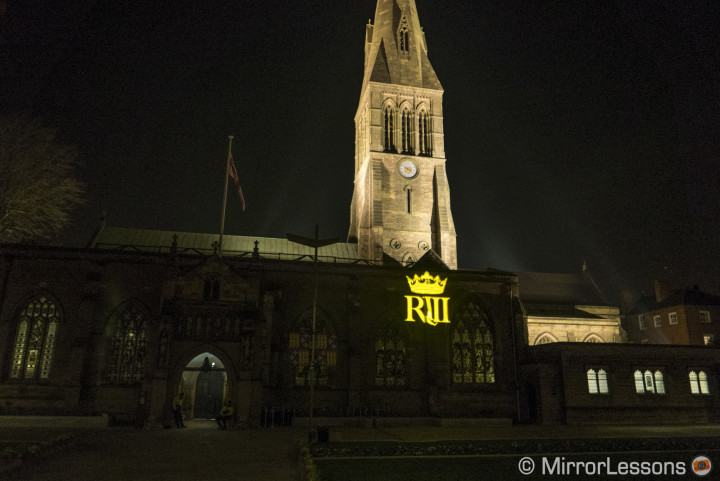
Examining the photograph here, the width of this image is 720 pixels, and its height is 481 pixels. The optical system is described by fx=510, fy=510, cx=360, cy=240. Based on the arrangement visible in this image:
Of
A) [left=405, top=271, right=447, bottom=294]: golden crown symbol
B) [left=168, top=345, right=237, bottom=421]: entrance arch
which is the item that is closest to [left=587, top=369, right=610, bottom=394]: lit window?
[left=405, top=271, right=447, bottom=294]: golden crown symbol

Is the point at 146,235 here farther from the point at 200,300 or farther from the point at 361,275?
the point at 361,275

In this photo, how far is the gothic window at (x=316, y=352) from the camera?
33625 millimetres

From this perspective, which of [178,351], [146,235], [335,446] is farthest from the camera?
[146,235]

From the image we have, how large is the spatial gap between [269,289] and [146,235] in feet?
61.1

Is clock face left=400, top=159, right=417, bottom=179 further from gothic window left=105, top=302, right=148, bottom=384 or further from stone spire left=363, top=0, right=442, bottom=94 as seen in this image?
gothic window left=105, top=302, right=148, bottom=384

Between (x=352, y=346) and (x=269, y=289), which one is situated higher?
(x=269, y=289)

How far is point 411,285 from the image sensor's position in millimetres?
35781

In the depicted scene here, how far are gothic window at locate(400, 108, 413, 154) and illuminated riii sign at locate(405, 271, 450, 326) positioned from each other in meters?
26.2

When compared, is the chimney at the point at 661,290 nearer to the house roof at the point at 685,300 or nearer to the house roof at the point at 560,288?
the house roof at the point at 685,300

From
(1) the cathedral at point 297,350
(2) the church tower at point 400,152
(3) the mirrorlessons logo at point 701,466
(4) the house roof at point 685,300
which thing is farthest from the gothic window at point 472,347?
(4) the house roof at point 685,300

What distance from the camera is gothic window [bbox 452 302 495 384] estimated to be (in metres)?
36.3

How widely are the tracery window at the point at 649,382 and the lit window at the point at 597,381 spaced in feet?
7.80

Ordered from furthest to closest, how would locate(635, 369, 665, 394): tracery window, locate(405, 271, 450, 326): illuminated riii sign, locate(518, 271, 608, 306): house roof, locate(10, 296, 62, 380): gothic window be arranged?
locate(518, 271, 608, 306): house roof
locate(635, 369, 665, 394): tracery window
locate(405, 271, 450, 326): illuminated riii sign
locate(10, 296, 62, 380): gothic window

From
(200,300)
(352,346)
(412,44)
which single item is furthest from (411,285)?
(412,44)
